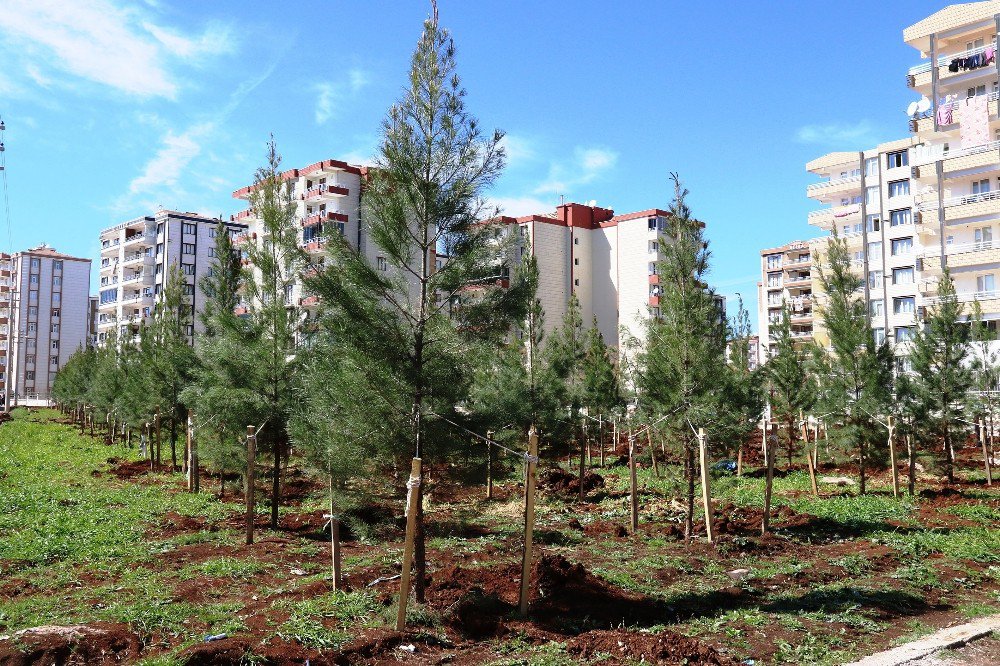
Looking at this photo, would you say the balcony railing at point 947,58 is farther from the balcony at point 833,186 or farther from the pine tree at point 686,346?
the pine tree at point 686,346

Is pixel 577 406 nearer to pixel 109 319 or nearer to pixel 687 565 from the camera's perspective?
pixel 687 565

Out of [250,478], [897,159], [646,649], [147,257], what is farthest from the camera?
[147,257]

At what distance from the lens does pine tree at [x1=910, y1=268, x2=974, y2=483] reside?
948 inches

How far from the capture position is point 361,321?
10.7m

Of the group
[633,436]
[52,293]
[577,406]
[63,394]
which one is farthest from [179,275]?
[52,293]

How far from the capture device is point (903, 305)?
5450 cm

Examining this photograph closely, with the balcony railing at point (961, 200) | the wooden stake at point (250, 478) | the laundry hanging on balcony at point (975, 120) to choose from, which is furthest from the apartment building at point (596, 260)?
the wooden stake at point (250, 478)

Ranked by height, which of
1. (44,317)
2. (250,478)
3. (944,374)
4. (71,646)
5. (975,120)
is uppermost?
(975,120)

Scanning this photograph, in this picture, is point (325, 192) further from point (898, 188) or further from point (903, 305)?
point (898, 188)

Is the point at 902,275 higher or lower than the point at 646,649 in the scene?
higher

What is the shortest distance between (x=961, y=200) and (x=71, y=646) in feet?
180

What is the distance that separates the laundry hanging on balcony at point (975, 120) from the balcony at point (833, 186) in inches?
409

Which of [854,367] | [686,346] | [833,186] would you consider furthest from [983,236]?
[686,346]

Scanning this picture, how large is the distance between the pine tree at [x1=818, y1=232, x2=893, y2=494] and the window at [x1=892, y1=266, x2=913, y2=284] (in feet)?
115
